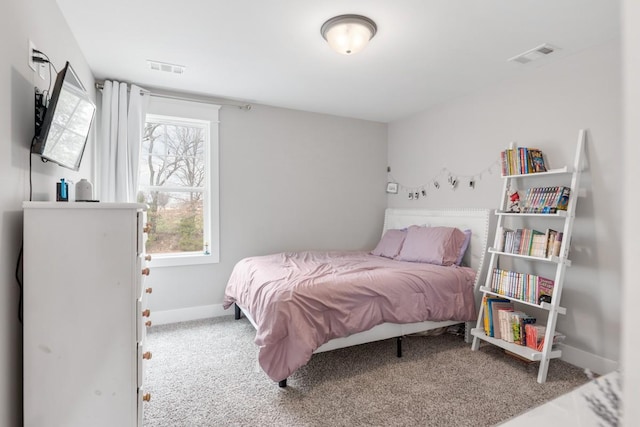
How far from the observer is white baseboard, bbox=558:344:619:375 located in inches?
90.5

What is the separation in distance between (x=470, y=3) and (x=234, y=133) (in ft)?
8.17

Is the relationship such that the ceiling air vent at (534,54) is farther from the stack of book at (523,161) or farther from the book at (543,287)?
the book at (543,287)

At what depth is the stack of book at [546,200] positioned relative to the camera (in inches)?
93.7

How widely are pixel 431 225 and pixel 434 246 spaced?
53 cm

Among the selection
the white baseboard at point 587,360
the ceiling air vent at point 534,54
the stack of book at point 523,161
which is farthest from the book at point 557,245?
the ceiling air vent at point 534,54

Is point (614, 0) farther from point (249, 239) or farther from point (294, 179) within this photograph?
point (249, 239)

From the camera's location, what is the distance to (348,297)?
228 cm

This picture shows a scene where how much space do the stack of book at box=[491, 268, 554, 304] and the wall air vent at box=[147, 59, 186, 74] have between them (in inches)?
122

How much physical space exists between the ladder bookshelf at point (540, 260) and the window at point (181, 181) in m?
2.65

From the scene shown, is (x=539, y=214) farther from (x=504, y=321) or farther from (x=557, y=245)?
(x=504, y=321)

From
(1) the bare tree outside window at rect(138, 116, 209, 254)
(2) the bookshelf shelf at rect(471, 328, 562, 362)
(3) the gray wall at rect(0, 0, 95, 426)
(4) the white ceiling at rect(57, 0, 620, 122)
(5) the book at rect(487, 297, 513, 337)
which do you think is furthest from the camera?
(1) the bare tree outside window at rect(138, 116, 209, 254)

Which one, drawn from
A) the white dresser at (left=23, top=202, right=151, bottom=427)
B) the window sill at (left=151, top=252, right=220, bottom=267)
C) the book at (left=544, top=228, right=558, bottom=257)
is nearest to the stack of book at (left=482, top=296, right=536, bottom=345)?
the book at (left=544, top=228, right=558, bottom=257)

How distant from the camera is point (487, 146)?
3180mm

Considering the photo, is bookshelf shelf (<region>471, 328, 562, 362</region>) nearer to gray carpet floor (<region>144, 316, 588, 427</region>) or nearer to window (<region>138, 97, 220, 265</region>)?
gray carpet floor (<region>144, 316, 588, 427</region>)
